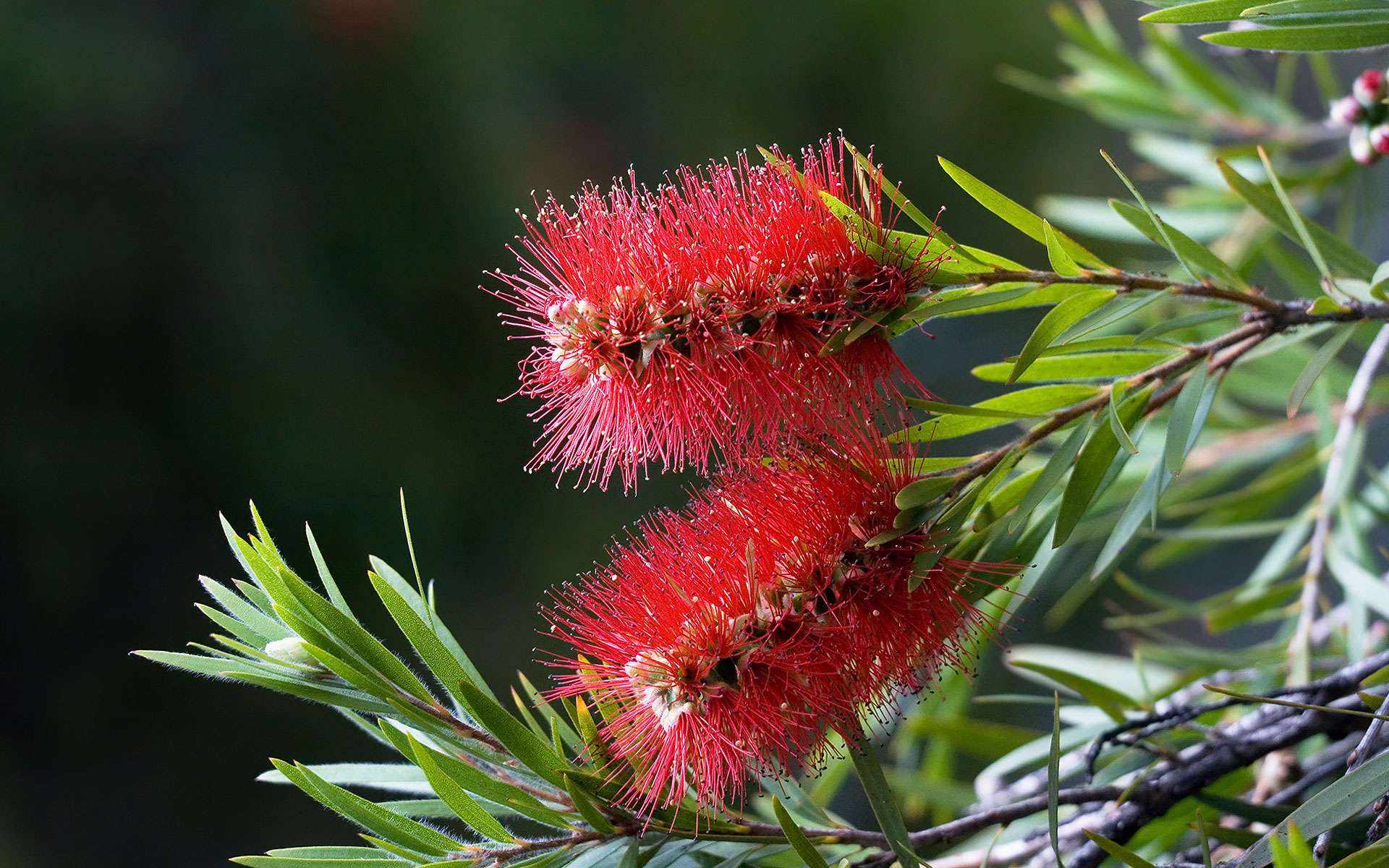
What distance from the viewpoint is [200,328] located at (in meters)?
1.16

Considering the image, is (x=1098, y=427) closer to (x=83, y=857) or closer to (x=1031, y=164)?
(x=83, y=857)

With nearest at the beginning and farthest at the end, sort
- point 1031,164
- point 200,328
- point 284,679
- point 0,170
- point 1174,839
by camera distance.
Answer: point 284,679, point 1174,839, point 0,170, point 200,328, point 1031,164

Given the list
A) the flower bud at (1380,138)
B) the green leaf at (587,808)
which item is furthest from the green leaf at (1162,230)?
the green leaf at (587,808)

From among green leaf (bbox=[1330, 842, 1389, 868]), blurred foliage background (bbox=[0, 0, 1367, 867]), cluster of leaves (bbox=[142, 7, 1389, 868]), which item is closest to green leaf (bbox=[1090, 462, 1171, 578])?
cluster of leaves (bbox=[142, 7, 1389, 868])

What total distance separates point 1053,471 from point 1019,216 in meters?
0.08

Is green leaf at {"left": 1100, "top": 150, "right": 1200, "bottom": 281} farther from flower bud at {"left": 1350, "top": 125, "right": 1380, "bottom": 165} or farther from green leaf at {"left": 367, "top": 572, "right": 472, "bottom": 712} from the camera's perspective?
green leaf at {"left": 367, "top": 572, "right": 472, "bottom": 712}

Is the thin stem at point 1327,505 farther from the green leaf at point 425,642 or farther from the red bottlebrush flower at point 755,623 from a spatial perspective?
the green leaf at point 425,642

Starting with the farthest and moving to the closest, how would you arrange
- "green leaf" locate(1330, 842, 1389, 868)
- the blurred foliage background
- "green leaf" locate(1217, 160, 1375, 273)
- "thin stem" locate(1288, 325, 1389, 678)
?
1. the blurred foliage background
2. "thin stem" locate(1288, 325, 1389, 678)
3. "green leaf" locate(1217, 160, 1375, 273)
4. "green leaf" locate(1330, 842, 1389, 868)

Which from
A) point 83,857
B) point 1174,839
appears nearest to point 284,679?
point 1174,839

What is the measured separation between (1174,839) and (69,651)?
3.66 ft

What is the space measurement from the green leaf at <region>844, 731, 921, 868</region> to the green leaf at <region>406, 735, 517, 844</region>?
0.10 meters

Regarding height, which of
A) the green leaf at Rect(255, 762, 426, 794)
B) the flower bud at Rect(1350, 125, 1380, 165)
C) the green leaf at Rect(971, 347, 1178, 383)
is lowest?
the green leaf at Rect(255, 762, 426, 794)

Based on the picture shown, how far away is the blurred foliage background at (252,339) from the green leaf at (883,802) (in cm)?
94

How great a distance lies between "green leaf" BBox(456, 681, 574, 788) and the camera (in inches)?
11.1
